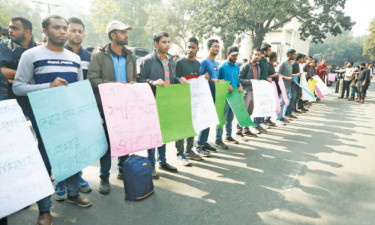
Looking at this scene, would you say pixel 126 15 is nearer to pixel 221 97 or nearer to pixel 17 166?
pixel 221 97

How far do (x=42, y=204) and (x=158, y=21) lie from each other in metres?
35.8

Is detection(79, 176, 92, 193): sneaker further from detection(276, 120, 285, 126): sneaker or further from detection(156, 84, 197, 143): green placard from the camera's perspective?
detection(276, 120, 285, 126): sneaker

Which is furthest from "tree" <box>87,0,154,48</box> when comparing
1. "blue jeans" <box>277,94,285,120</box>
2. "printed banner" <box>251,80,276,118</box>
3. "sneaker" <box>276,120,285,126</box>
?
"printed banner" <box>251,80,276,118</box>

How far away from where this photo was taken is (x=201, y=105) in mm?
4016

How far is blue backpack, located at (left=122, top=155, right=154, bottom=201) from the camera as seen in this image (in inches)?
112

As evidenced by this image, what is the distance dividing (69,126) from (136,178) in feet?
3.28

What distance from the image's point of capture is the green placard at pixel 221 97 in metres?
4.27

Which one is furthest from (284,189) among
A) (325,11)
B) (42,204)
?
(325,11)

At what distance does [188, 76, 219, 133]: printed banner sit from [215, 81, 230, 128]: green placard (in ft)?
0.73

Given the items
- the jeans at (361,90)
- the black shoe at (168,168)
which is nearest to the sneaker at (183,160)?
the black shoe at (168,168)

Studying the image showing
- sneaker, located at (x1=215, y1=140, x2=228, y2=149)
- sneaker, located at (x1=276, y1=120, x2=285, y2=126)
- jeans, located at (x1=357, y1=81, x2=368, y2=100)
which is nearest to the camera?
sneaker, located at (x1=215, y1=140, x2=228, y2=149)

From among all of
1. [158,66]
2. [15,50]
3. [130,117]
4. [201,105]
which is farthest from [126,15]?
[130,117]

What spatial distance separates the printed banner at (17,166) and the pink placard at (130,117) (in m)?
0.80

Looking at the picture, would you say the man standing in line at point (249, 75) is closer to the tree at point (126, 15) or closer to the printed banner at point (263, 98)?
the printed banner at point (263, 98)
